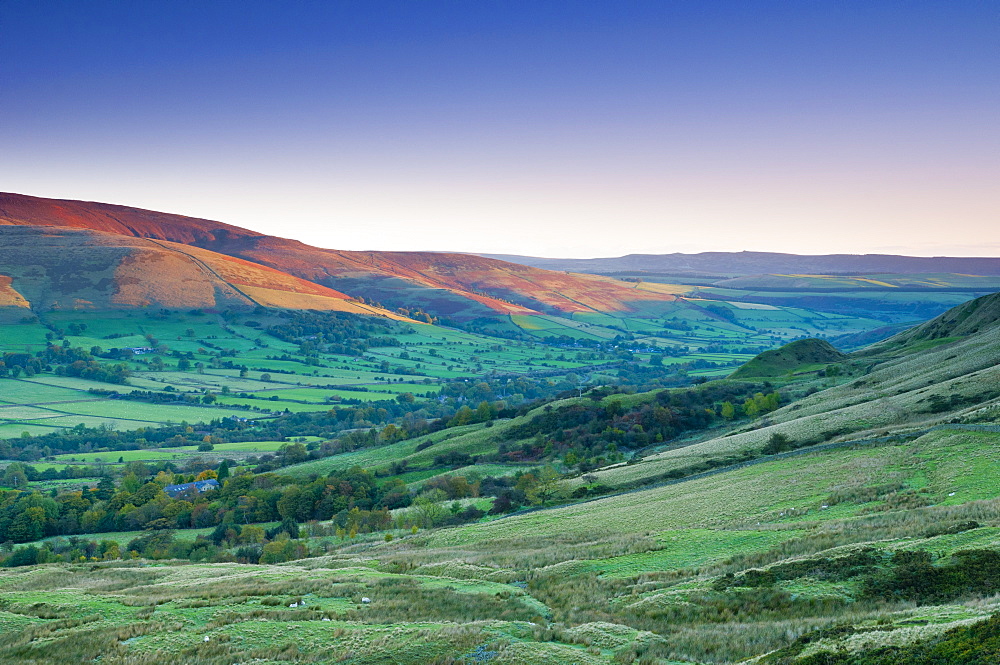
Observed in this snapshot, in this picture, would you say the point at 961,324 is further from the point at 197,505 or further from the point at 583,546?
the point at 197,505

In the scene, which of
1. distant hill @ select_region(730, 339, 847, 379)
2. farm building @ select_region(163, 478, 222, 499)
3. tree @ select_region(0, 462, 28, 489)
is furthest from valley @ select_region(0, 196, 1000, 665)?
distant hill @ select_region(730, 339, 847, 379)

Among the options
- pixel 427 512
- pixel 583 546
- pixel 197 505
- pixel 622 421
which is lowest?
pixel 197 505

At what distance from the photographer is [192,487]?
11500 cm

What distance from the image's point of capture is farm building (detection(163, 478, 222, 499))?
112 m

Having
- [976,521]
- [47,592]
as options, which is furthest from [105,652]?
[976,521]

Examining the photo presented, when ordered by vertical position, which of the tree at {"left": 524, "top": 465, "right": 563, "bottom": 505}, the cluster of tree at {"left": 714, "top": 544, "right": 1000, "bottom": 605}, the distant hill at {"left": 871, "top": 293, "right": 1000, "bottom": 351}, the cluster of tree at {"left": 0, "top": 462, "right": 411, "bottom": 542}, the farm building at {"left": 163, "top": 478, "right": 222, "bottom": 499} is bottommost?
the farm building at {"left": 163, "top": 478, "right": 222, "bottom": 499}

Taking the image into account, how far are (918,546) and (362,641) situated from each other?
22741 mm

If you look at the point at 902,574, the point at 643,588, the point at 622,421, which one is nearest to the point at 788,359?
the point at 622,421

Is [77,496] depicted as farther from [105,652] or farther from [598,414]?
[105,652]

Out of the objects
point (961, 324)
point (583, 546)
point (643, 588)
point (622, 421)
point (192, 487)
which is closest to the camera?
point (643, 588)

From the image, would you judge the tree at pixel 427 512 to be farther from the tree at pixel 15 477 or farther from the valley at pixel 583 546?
the tree at pixel 15 477

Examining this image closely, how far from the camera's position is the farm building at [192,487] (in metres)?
112

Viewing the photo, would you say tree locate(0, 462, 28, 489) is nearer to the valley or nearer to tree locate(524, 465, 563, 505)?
the valley

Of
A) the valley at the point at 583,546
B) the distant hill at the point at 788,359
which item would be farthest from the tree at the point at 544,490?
the distant hill at the point at 788,359
